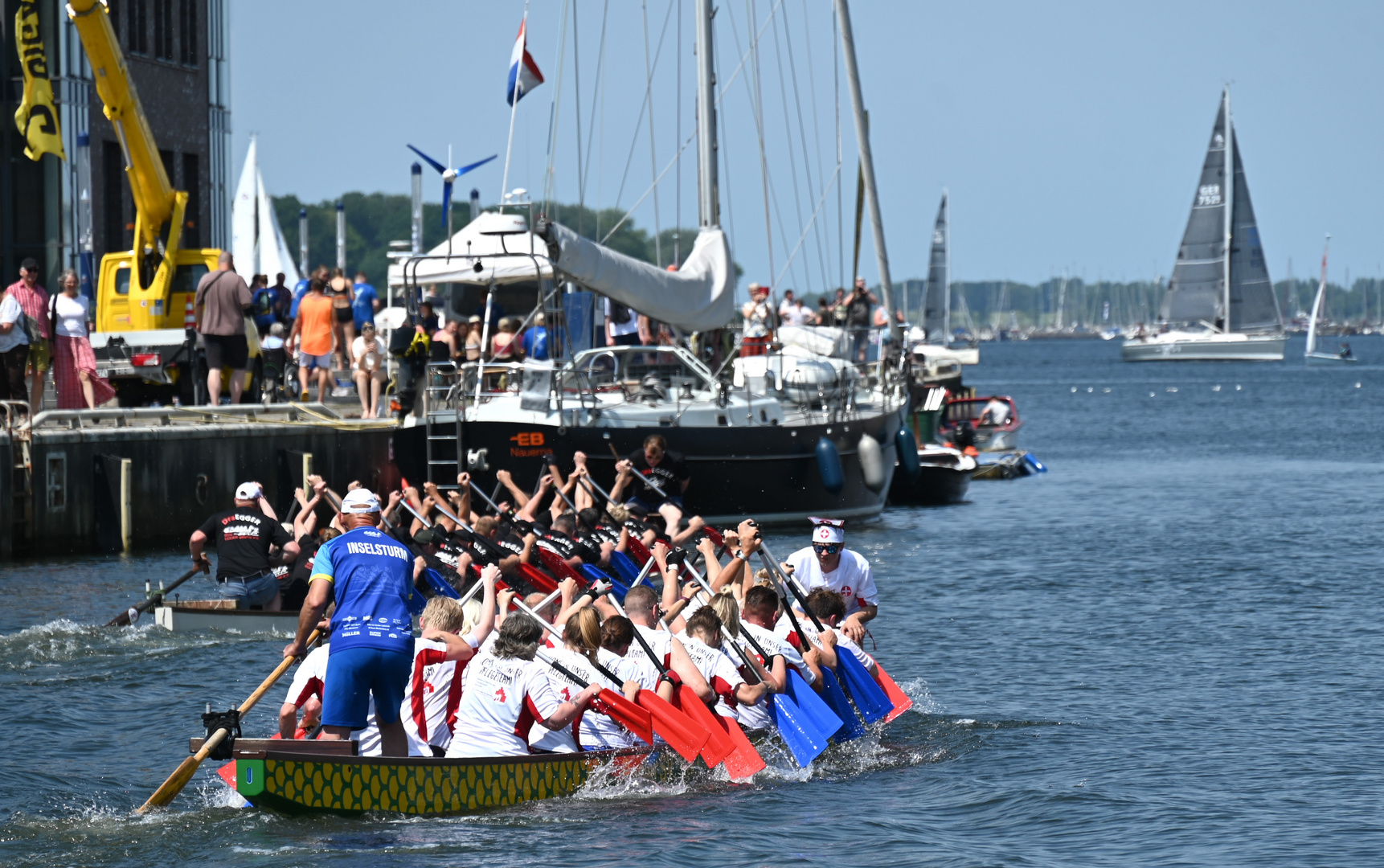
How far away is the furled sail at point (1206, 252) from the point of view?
97.5 meters

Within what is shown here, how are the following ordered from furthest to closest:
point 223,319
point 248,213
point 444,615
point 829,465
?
point 248,213, point 829,465, point 223,319, point 444,615

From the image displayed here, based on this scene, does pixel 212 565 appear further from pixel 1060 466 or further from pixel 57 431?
pixel 1060 466

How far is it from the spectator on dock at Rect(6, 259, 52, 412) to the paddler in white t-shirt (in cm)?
1186

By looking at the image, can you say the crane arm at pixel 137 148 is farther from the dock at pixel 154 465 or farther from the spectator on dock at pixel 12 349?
the spectator on dock at pixel 12 349

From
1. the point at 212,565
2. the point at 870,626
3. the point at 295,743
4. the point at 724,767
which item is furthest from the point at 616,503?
the point at 295,743

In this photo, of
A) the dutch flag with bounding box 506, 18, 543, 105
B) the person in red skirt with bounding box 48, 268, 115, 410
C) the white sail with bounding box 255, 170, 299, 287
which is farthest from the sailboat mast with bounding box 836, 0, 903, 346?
the white sail with bounding box 255, 170, 299, 287

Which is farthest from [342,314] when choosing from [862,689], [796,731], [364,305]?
[796,731]

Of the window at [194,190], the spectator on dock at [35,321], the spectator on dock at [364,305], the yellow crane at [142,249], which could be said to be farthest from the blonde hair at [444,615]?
the window at [194,190]

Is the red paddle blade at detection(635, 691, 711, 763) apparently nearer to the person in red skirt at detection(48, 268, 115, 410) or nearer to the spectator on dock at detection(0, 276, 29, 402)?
the spectator on dock at detection(0, 276, 29, 402)

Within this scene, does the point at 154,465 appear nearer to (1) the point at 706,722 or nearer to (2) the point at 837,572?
(2) the point at 837,572

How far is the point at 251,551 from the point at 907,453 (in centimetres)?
1606

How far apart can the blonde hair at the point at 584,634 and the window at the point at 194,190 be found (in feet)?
97.1

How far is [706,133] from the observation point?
26328mm

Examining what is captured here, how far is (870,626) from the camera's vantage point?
1914cm
